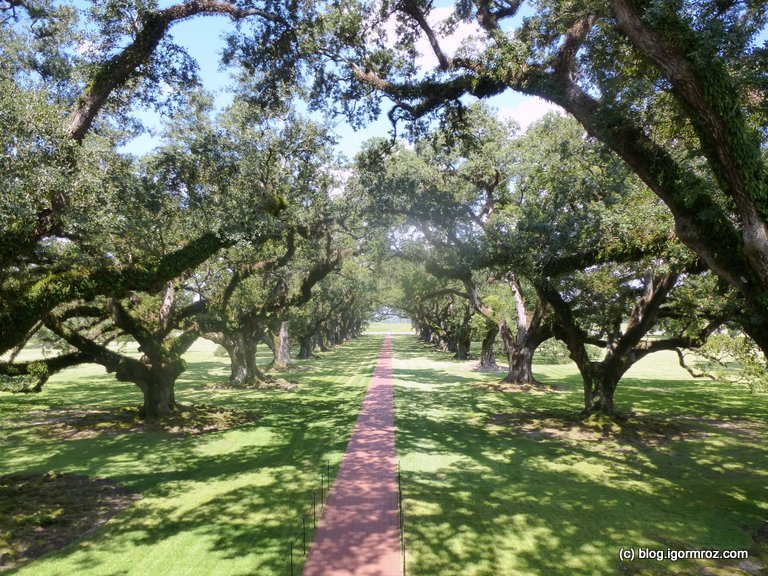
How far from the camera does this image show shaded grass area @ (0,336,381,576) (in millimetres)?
7020

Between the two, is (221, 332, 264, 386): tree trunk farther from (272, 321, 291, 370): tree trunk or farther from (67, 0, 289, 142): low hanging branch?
(67, 0, 289, 142): low hanging branch

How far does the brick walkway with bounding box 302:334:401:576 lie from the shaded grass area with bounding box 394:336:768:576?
394 mm

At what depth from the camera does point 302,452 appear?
1305 centimetres

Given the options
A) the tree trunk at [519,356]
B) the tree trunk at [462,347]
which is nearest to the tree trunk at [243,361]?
the tree trunk at [519,356]

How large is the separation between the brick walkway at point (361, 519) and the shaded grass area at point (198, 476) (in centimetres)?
54

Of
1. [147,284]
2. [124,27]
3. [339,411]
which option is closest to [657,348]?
[339,411]

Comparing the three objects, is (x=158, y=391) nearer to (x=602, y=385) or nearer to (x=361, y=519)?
(x=361, y=519)

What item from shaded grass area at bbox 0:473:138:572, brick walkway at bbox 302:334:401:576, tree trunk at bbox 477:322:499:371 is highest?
tree trunk at bbox 477:322:499:371

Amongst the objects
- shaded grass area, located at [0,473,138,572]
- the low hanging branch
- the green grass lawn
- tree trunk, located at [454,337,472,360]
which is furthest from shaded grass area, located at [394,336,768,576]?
tree trunk, located at [454,337,472,360]

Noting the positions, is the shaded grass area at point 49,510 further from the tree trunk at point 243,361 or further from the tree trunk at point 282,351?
the tree trunk at point 282,351

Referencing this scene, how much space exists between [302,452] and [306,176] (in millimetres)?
→ 10155

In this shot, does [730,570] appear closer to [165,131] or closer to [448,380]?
[165,131]

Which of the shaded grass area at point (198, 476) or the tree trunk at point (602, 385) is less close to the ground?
the tree trunk at point (602, 385)

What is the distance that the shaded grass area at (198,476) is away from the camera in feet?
23.0
